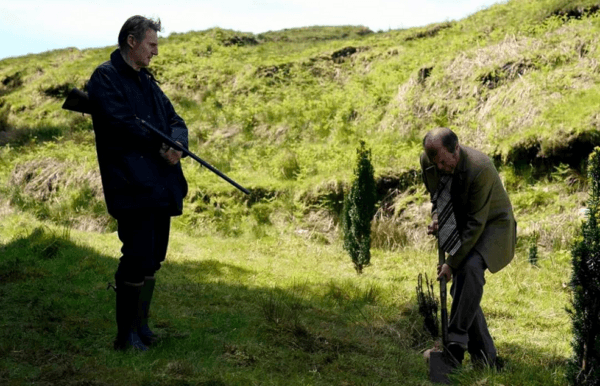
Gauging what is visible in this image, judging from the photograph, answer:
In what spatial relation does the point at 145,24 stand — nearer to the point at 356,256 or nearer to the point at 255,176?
the point at 356,256

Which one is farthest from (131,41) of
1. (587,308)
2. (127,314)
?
(587,308)

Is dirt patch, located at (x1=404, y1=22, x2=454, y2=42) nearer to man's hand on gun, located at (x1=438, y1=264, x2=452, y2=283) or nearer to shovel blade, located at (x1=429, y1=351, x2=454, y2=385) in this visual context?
man's hand on gun, located at (x1=438, y1=264, x2=452, y2=283)

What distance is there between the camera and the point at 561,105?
34.4ft

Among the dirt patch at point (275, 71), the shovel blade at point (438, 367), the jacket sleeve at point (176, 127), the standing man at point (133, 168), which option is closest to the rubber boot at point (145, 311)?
the standing man at point (133, 168)

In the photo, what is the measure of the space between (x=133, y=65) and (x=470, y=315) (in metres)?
3.40

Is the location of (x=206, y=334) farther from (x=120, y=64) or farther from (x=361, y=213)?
(x=361, y=213)

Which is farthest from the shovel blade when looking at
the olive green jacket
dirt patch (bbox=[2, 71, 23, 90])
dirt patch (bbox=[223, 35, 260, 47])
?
dirt patch (bbox=[2, 71, 23, 90])

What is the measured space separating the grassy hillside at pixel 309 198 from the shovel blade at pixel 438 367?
190mm

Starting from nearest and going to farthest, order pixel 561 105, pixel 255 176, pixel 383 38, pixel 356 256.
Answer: pixel 356 256
pixel 561 105
pixel 255 176
pixel 383 38

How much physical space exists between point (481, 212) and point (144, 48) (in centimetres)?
300

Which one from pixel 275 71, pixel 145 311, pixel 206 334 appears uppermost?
pixel 275 71

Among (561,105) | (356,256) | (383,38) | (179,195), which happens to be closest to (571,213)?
(561,105)

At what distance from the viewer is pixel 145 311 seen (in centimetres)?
486

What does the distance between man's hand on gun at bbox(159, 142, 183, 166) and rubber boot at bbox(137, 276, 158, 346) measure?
1.01 m
